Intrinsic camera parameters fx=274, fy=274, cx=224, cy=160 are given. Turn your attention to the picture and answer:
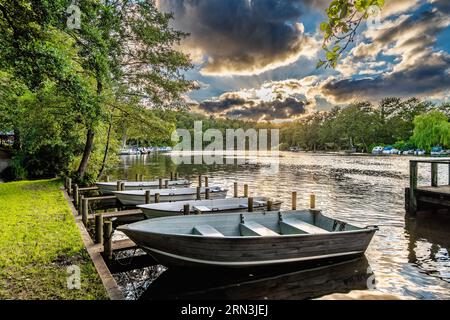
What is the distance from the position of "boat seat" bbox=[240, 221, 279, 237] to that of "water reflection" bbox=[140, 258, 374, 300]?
41.1 inches

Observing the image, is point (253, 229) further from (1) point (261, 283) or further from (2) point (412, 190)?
(2) point (412, 190)

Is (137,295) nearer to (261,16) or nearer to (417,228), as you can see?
(417,228)

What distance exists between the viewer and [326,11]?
8.39ft

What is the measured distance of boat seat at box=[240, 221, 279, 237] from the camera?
27.0 ft

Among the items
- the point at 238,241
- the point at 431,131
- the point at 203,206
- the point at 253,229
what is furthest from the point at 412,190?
the point at 431,131

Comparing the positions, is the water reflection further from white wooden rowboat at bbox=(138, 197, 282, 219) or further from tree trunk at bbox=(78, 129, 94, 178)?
tree trunk at bbox=(78, 129, 94, 178)

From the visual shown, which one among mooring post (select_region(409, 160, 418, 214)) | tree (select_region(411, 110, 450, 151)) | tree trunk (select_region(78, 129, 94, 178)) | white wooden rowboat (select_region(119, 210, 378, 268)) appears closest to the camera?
white wooden rowboat (select_region(119, 210, 378, 268))

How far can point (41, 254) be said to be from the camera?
6.97m

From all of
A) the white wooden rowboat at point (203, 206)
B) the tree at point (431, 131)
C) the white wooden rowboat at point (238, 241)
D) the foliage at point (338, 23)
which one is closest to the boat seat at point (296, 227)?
the white wooden rowboat at point (238, 241)

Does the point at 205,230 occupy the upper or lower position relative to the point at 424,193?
lower

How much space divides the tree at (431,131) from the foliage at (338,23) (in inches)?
3167

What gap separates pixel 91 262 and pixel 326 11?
7256 millimetres

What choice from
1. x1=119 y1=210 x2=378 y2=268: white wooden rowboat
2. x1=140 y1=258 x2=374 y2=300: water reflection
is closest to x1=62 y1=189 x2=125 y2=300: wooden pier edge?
x1=119 y1=210 x2=378 y2=268: white wooden rowboat

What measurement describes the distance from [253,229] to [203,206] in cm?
420
